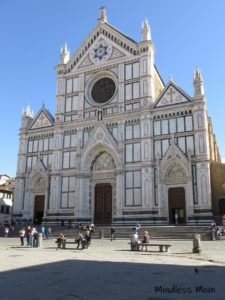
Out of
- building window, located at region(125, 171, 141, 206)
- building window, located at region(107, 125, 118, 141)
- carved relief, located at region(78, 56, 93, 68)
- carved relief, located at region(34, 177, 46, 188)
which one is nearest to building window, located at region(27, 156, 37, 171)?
carved relief, located at region(34, 177, 46, 188)

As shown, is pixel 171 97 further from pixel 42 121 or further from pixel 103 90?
pixel 42 121

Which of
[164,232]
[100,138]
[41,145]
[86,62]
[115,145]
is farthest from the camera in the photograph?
[86,62]

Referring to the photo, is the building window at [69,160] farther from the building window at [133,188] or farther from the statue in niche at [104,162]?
the building window at [133,188]

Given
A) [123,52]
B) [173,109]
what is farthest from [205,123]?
[123,52]

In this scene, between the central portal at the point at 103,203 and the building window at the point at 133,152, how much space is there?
3965 millimetres

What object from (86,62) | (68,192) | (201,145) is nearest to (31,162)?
(68,192)

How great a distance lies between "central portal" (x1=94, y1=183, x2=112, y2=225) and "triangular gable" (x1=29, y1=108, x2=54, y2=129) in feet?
36.0

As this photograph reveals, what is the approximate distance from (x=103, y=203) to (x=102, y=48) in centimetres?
1951

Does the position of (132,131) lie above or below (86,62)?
below

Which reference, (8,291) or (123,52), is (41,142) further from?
(8,291)

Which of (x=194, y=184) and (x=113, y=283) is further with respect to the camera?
(x=194, y=184)

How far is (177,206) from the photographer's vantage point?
32812mm

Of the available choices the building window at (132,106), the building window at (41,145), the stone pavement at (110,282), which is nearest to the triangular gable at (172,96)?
the building window at (132,106)

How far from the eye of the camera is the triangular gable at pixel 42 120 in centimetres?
4234
